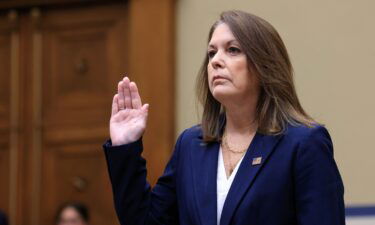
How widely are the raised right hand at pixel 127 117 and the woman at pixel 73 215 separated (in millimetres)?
2980

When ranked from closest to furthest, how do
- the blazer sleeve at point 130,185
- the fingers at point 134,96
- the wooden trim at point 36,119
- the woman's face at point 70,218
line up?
the blazer sleeve at point 130,185 < the fingers at point 134,96 < the woman's face at point 70,218 < the wooden trim at point 36,119

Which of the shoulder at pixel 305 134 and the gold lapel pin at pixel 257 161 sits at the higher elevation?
the shoulder at pixel 305 134

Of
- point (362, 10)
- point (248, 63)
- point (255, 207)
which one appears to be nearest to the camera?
point (255, 207)

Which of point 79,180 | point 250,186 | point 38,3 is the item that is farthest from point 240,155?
point 38,3

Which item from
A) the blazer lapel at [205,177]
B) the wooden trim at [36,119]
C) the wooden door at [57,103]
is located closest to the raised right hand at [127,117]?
the blazer lapel at [205,177]

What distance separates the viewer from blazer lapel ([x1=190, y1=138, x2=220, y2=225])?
11.2 ft

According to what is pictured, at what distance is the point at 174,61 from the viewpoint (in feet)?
21.6

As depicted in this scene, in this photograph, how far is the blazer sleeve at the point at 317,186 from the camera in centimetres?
334

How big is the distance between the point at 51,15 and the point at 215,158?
3.90 m

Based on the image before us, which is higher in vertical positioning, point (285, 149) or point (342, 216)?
point (285, 149)

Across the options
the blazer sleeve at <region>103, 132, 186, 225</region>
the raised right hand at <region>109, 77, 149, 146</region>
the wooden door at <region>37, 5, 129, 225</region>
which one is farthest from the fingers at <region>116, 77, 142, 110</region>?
the wooden door at <region>37, 5, 129, 225</region>

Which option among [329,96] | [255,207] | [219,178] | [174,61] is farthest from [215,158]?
[174,61]

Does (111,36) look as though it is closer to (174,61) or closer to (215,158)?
(174,61)

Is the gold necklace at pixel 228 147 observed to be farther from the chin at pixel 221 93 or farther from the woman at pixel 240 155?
the chin at pixel 221 93
